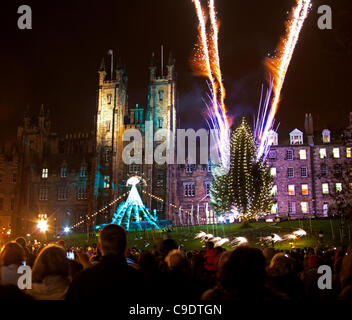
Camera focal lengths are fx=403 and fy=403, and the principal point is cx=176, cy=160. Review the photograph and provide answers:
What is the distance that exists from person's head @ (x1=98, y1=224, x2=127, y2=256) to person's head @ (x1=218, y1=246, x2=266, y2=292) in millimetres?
1351

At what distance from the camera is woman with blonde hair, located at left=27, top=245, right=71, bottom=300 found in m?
4.83

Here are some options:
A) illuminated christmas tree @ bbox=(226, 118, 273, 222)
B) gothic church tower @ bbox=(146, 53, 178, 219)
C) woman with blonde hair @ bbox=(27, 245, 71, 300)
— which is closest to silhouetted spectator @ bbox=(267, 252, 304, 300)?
woman with blonde hair @ bbox=(27, 245, 71, 300)

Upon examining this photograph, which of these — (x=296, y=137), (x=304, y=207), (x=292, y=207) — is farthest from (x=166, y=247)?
(x=296, y=137)

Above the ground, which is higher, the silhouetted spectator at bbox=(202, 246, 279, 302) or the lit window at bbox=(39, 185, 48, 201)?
the lit window at bbox=(39, 185, 48, 201)

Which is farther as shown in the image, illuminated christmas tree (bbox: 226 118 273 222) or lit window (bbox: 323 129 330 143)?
lit window (bbox: 323 129 330 143)

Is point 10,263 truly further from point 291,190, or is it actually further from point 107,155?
point 107,155

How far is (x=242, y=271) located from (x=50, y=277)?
7.96 feet

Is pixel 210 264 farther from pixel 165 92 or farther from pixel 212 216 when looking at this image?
pixel 165 92

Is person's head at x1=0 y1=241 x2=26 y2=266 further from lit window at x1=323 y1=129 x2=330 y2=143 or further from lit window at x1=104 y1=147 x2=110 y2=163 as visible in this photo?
lit window at x1=104 y1=147 x2=110 y2=163

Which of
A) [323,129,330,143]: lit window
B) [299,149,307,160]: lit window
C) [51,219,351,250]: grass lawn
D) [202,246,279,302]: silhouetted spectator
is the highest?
[323,129,330,143]: lit window

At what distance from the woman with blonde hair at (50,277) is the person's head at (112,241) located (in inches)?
24.0

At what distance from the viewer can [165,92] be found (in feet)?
221

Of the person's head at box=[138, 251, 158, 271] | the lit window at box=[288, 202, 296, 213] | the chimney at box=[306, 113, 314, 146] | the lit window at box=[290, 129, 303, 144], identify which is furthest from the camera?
the lit window at box=[290, 129, 303, 144]
